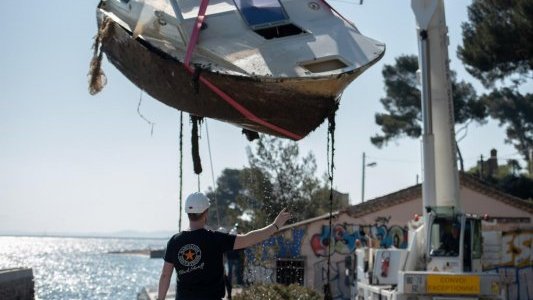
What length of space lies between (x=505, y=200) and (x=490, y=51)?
1009 centimetres

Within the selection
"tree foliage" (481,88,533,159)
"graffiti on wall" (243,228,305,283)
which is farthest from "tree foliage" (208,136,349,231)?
"tree foliage" (481,88,533,159)

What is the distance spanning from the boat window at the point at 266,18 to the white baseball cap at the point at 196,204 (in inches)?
76.1

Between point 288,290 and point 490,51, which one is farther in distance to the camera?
point 490,51

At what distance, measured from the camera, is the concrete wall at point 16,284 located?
2211 cm

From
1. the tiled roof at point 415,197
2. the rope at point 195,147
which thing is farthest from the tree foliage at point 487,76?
the rope at point 195,147

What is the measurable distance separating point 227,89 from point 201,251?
1.57 m

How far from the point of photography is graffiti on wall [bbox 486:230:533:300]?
31.0 m

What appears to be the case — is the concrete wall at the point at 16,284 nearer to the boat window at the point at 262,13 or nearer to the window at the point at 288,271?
the window at the point at 288,271

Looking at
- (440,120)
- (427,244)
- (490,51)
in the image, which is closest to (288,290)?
(427,244)

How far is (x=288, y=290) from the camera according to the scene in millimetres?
14727

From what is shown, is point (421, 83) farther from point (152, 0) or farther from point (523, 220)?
point (523, 220)

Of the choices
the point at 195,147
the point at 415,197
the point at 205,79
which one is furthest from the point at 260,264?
the point at 415,197

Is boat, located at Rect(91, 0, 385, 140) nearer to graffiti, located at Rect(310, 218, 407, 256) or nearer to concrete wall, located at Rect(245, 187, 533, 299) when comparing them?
concrete wall, located at Rect(245, 187, 533, 299)

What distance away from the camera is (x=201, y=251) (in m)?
5.81
